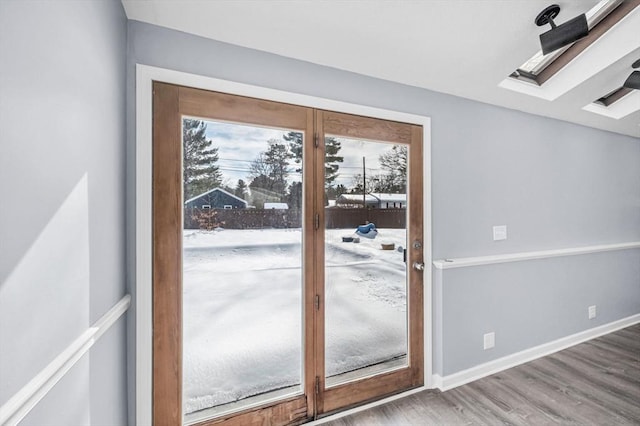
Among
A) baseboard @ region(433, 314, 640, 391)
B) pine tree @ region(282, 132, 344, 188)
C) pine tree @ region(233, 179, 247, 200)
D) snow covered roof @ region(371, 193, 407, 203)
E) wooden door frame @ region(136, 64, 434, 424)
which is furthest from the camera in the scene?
baseboard @ region(433, 314, 640, 391)

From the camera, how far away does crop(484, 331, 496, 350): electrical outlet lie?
94.3 inches

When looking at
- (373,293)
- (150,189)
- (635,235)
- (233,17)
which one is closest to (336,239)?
(373,293)

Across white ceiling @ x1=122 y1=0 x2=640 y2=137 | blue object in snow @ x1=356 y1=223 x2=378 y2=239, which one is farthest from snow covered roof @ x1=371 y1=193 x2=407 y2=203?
white ceiling @ x1=122 y1=0 x2=640 y2=137

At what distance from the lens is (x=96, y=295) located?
1072 mm

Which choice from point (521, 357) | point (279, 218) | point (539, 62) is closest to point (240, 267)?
point (279, 218)

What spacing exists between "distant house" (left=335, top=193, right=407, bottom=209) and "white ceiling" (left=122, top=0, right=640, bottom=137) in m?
0.86

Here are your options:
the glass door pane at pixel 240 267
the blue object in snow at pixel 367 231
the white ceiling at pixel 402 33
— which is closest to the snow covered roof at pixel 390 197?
the blue object in snow at pixel 367 231

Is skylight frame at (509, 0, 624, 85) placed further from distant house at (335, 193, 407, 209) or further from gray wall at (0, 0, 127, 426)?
gray wall at (0, 0, 127, 426)

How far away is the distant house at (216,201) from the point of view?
5.13 feet

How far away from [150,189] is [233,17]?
3.27 feet

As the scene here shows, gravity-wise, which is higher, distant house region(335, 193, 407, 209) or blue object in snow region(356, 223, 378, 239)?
distant house region(335, 193, 407, 209)

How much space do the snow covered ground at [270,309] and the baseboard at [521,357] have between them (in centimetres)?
51

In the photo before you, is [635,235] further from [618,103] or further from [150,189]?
[150,189]

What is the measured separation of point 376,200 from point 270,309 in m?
1.05
